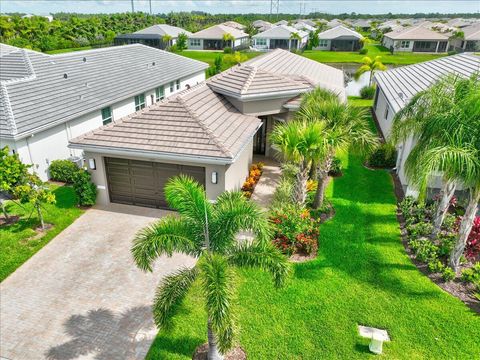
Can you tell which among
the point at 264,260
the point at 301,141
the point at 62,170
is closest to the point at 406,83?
the point at 301,141

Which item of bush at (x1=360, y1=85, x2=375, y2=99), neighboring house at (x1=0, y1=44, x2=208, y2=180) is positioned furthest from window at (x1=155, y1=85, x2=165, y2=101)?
bush at (x1=360, y1=85, x2=375, y2=99)

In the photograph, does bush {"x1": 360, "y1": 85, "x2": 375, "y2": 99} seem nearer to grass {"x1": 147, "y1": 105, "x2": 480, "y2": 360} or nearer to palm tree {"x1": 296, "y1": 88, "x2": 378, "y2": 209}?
palm tree {"x1": 296, "y1": 88, "x2": 378, "y2": 209}

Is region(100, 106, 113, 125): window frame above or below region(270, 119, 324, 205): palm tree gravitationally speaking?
below

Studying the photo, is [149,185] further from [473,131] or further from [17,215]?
[473,131]

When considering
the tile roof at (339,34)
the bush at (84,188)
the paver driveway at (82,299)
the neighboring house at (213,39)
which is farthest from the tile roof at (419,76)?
the neighboring house at (213,39)

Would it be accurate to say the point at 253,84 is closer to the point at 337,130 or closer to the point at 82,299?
the point at 337,130
